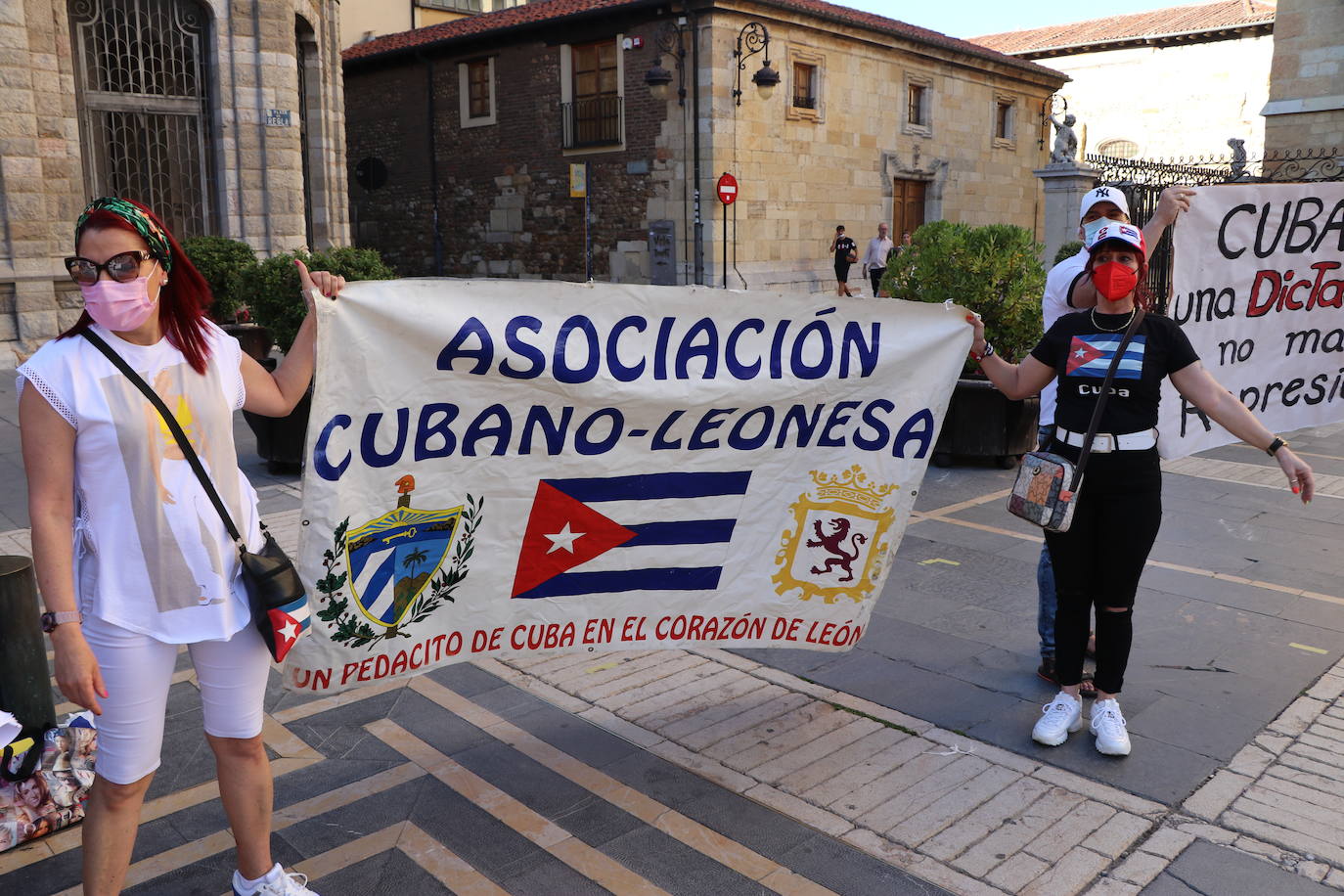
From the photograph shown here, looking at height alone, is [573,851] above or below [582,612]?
below

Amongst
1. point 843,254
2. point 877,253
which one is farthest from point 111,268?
point 877,253

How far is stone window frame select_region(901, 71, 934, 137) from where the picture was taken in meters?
27.4

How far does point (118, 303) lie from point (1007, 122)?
32.0m

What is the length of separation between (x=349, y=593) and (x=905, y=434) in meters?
2.11

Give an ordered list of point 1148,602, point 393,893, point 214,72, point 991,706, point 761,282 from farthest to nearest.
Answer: point 761,282, point 214,72, point 1148,602, point 991,706, point 393,893

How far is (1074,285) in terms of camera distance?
174 inches

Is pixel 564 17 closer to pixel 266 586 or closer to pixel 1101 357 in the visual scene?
pixel 1101 357

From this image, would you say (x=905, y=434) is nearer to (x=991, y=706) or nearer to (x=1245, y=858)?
(x=991, y=706)

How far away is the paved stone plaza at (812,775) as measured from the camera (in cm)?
333

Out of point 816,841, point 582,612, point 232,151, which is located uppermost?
point 232,151

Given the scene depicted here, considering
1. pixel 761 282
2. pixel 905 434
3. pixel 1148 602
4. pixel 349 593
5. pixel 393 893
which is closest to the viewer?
pixel 393 893

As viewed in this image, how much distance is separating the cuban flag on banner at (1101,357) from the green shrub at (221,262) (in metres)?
13.1

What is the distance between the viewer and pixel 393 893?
10.5 feet

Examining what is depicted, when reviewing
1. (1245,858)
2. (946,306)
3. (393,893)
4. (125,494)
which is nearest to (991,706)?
(1245,858)
